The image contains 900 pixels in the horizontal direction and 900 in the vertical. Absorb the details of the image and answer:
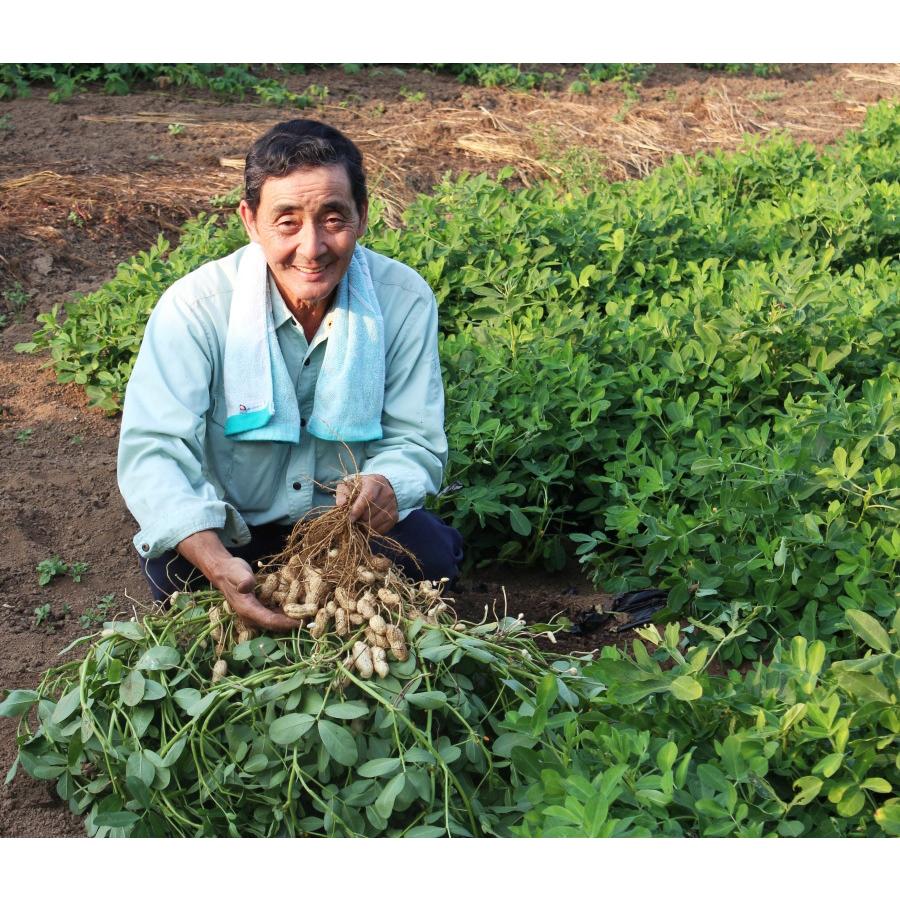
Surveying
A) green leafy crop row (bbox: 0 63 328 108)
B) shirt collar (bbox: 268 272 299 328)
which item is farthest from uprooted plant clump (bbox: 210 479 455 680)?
green leafy crop row (bbox: 0 63 328 108)

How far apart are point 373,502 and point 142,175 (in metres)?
4.21

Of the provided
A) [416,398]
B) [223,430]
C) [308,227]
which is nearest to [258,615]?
[223,430]

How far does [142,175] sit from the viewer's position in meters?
6.34

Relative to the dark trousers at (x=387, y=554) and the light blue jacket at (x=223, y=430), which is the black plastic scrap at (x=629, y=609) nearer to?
the dark trousers at (x=387, y=554)

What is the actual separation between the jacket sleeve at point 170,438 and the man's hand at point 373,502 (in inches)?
10.4

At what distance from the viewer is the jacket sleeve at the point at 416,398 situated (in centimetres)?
295

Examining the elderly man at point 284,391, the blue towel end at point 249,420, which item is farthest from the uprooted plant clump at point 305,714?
the blue towel end at point 249,420

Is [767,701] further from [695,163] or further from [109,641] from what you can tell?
[695,163]

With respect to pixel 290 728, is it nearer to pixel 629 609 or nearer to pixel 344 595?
pixel 344 595

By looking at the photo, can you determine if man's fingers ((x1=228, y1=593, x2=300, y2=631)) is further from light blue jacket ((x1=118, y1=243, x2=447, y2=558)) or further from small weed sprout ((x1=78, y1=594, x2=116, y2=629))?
small weed sprout ((x1=78, y1=594, x2=116, y2=629))

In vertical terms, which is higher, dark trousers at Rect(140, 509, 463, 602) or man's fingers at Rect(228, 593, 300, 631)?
man's fingers at Rect(228, 593, 300, 631)

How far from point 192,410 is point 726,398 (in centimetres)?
192

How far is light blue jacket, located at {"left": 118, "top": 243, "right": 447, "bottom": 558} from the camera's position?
261 cm

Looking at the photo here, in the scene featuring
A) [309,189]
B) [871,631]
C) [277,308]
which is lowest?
[871,631]
